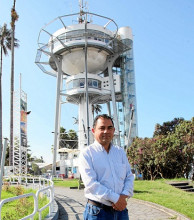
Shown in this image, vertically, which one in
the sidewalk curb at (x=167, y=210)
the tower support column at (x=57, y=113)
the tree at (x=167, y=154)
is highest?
the tower support column at (x=57, y=113)

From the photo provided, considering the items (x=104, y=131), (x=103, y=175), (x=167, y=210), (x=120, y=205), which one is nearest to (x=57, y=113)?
(x=167, y=210)

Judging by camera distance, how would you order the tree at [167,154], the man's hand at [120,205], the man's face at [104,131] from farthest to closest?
the tree at [167,154] → the man's face at [104,131] → the man's hand at [120,205]

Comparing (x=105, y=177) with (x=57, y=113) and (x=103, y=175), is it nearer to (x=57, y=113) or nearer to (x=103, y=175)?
(x=103, y=175)

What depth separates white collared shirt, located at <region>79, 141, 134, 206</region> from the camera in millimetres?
2936

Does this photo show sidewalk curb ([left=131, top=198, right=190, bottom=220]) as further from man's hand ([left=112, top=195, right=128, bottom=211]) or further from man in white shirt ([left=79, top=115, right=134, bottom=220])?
man's hand ([left=112, top=195, right=128, bottom=211])

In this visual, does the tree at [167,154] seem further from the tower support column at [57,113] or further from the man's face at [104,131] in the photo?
the man's face at [104,131]

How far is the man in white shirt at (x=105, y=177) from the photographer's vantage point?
9.63 feet

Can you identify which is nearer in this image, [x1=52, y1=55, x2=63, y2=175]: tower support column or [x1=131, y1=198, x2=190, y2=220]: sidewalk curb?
[x1=131, y1=198, x2=190, y2=220]: sidewalk curb

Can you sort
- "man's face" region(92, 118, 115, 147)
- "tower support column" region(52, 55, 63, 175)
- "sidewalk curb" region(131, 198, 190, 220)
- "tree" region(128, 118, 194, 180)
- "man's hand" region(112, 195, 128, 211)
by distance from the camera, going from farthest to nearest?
"tower support column" region(52, 55, 63, 175) < "tree" region(128, 118, 194, 180) < "sidewalk curb" region(131, 198, 190, 220) < "man's face" region(92, 118, 115, 147) < "man's hand" region(112, 195, 128, 211)

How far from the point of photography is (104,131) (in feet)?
10.7

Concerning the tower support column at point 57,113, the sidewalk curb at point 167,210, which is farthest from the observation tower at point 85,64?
the sidewalk curb at point 167,210

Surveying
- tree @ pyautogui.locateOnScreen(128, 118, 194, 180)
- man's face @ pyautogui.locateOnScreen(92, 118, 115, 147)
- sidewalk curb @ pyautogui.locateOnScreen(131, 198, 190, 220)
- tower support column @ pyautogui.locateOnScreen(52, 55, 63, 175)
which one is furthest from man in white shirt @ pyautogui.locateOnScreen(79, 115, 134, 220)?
tower support column @ pyautogui.locateOnScreen(52, 55, 63, 175)

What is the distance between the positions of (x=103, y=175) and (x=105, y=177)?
0.11 feet

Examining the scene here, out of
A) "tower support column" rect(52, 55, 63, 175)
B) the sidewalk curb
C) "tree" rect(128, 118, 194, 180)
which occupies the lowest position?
the sidewalk curb
